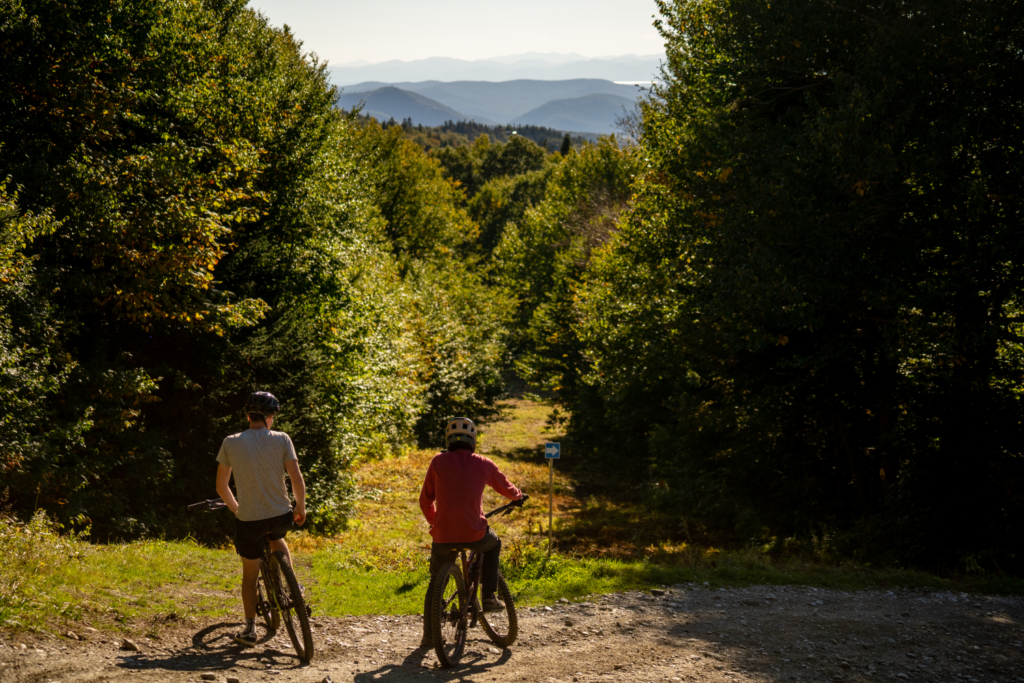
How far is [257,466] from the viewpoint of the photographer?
19.3 feet

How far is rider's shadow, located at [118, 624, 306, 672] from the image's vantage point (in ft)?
18.5

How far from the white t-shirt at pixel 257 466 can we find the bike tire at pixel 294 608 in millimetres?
433

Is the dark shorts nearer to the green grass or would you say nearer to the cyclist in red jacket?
the cyclist in red jacket

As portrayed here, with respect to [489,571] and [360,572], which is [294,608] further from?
[360,572]

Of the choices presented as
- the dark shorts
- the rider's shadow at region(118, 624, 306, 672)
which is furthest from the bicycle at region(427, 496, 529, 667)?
the dark shorts

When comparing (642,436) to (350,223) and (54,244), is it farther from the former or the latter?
(54,244)

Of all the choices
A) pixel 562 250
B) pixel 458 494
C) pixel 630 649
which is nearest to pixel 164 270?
pixel 458 494

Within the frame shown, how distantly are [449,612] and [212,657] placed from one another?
78.9 inches

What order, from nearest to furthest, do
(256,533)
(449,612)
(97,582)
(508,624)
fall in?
(256,533), (449,612), (508,624), (97,582)

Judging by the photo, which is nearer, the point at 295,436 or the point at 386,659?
the point at 386,659

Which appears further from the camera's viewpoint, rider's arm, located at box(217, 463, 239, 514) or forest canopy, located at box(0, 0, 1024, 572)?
forest canopy, located at box(0, 0, 1024, 572)

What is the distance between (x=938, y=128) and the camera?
10945 mm

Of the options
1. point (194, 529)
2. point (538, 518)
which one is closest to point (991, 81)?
point (538, 518)

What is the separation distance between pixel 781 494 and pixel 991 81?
8568mm
